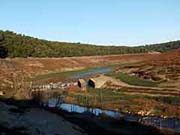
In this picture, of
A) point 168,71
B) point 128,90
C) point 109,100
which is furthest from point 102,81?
point 109,100

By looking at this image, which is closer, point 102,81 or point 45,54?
point 102,81

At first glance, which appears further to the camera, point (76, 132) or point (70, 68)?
point (70, 68)

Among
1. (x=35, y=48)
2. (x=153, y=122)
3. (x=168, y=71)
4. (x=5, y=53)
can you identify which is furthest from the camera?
(x=35, y=48)

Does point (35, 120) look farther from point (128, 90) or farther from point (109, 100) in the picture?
point (128, 90)

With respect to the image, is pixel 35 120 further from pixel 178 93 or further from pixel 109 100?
pixel 178 93

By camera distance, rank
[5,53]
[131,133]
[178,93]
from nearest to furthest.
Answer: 1. [131,133]
2. [178,93]
3. [5,53]

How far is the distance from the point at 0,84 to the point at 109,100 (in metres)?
14.7

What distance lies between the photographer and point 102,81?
89.5 m

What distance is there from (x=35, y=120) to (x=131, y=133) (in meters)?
7.99

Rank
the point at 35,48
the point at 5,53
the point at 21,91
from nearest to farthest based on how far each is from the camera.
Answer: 1. the point at 21,91
2. the point at 5,53
3. the point at 35,48

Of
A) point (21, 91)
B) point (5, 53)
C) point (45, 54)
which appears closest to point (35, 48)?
point (45, 54)

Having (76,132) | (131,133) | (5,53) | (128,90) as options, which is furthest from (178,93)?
(5,53)

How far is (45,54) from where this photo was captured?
545 ft

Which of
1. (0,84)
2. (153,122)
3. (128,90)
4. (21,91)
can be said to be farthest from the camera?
(128,90)
